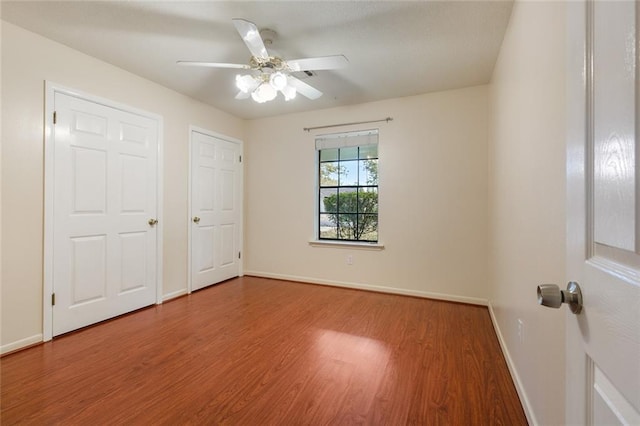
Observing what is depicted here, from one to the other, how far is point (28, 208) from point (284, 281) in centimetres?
280

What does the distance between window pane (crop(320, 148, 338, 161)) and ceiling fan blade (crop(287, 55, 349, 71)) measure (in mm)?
1876

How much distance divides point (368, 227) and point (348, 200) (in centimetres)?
47

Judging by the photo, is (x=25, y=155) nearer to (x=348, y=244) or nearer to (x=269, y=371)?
(x=269, y=371)

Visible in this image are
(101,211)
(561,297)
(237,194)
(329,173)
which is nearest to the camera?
(561,297)

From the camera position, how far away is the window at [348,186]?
12.1 ft

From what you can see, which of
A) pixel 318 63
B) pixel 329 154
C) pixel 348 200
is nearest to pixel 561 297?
pixel 318 63

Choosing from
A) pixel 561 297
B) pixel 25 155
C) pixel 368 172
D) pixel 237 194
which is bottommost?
pixel 561 297

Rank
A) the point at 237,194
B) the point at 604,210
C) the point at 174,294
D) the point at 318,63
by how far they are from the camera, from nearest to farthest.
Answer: the point at 604,210
the point at 318,63
the point at 174,294
the point at 237,194

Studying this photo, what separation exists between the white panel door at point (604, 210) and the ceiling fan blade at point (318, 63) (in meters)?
1.54

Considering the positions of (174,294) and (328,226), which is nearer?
(174,294)

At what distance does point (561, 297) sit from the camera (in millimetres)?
583

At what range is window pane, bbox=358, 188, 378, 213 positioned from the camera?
146 inches

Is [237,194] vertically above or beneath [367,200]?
above

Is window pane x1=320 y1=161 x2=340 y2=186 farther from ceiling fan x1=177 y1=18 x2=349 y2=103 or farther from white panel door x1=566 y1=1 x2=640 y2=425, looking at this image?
white panel door x1=566 y1=1 x2=640 y2=425
